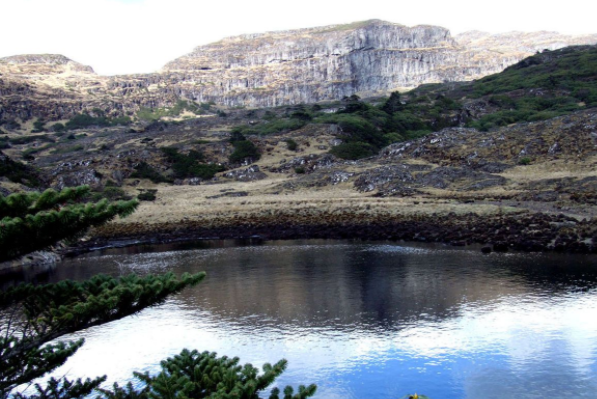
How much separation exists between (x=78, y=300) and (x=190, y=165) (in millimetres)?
68573

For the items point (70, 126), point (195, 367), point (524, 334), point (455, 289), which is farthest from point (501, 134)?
point (70, 126)

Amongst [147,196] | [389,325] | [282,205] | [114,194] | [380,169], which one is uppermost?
[380,169]

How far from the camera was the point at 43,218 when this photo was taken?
7.94m

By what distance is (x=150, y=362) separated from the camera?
19.0 metres

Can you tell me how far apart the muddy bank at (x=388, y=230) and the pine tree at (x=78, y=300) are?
87.3 ft

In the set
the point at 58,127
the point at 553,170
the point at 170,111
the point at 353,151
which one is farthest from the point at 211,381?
the point at 170,111

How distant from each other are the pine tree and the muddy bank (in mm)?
26607

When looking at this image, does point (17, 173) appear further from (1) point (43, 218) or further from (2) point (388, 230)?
(1) point (43, 218)

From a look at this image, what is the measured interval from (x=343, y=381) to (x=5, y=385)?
35.1 feet

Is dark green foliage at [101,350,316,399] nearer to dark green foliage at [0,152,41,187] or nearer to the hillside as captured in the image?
the hillside

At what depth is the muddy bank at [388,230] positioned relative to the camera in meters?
32.7

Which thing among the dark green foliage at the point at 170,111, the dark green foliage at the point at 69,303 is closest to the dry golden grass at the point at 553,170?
the dark green foliage at the point at 69,303

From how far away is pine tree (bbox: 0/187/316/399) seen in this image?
812cm

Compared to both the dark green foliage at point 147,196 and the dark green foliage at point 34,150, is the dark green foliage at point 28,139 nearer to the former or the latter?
the dark green foliage at point 34,150
